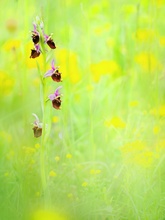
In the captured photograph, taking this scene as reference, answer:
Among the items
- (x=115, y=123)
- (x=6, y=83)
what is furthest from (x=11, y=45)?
(x=115, y=123)

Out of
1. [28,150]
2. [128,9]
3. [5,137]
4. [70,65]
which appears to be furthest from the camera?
[128,9]

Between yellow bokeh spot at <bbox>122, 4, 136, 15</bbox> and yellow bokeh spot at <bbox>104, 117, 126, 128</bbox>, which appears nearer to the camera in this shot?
yellow bokeh spot at <bbox>104, 117, 126, 128</bbox>

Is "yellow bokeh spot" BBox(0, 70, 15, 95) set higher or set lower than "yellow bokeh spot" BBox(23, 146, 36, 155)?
higher

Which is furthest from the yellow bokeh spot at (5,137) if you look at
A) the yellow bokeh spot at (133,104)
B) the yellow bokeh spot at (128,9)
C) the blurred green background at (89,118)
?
the yellow bokeh spot at (128,9)

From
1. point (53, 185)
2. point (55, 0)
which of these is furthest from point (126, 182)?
point (55, 0)

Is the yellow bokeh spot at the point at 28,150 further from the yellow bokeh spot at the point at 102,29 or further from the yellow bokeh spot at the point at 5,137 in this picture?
the yellow bokeh spot at the point at 102,29

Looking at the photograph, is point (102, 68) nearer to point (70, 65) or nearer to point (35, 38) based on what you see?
point (70, 65)

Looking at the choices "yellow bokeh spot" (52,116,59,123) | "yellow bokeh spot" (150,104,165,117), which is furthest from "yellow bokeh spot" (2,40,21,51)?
"yellow bokeh spot" (150,104,165,117)

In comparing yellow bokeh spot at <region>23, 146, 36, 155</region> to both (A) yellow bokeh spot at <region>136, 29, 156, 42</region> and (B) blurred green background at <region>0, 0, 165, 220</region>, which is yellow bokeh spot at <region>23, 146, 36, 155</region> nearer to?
(B) blurred green background at <region>0, 0, 165, 220</region>
